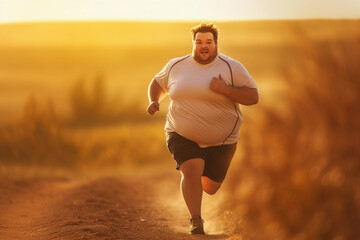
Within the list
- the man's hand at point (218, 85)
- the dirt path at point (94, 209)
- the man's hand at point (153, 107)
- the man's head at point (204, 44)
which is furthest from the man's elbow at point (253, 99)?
the dirt path at point (94, 209)

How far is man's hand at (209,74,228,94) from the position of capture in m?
6.41

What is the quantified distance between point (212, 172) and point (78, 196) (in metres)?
3.27

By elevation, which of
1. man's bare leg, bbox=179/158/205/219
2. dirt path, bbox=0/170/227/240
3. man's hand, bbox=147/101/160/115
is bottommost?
dirt path, bbox=0/170/227/240

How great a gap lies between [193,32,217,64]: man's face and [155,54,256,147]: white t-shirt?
0.06 metres

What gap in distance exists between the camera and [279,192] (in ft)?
13.8

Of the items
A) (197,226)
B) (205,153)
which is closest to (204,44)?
(205,153)

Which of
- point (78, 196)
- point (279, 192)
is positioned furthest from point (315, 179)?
point (78, 196)

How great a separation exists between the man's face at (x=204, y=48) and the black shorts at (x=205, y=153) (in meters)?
0.77

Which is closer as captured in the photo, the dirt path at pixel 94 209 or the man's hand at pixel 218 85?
the man's hand at pixel 218 85

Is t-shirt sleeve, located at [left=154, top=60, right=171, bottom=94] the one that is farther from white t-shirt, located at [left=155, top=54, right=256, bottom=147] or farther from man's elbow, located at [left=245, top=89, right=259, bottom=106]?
man's elbow, located at [left=245, top=89, right=259, bottom=106]

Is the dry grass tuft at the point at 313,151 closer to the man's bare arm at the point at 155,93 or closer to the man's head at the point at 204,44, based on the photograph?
the man's head at the point at 204,44

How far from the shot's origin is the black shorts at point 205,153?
6559 millimetres

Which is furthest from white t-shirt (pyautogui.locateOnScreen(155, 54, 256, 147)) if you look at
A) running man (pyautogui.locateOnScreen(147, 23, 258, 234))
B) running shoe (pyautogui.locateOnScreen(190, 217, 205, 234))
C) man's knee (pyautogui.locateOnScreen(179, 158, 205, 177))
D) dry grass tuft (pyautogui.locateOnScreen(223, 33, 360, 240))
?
dry grass tuft (pyautogui.locateOnScreen(223, 33, 360, 240))

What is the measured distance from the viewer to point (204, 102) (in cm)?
657
